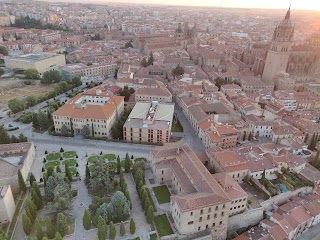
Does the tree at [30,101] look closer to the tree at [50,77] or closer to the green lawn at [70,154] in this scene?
the tree at [50,77]

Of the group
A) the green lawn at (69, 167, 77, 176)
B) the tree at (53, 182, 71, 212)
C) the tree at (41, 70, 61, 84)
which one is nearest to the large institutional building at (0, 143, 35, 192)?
the green lawn at (69, 167, 77, 176)

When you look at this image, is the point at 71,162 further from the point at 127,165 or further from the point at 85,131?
the point at 127,165

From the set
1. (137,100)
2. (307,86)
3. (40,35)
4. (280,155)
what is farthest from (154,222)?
(40,35)

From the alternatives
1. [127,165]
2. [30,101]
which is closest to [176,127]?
[127,165]

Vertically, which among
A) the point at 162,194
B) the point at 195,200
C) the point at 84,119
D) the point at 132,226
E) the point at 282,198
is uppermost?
the point at 195,200

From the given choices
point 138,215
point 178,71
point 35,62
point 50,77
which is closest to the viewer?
point 138,215

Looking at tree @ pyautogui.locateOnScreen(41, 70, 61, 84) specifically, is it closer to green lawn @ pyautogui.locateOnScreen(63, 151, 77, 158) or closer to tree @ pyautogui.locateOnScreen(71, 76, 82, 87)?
tree @ pyautogui.locateOnScreen(71, 76, 82, 87)

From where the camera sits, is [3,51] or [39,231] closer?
[39,231]
